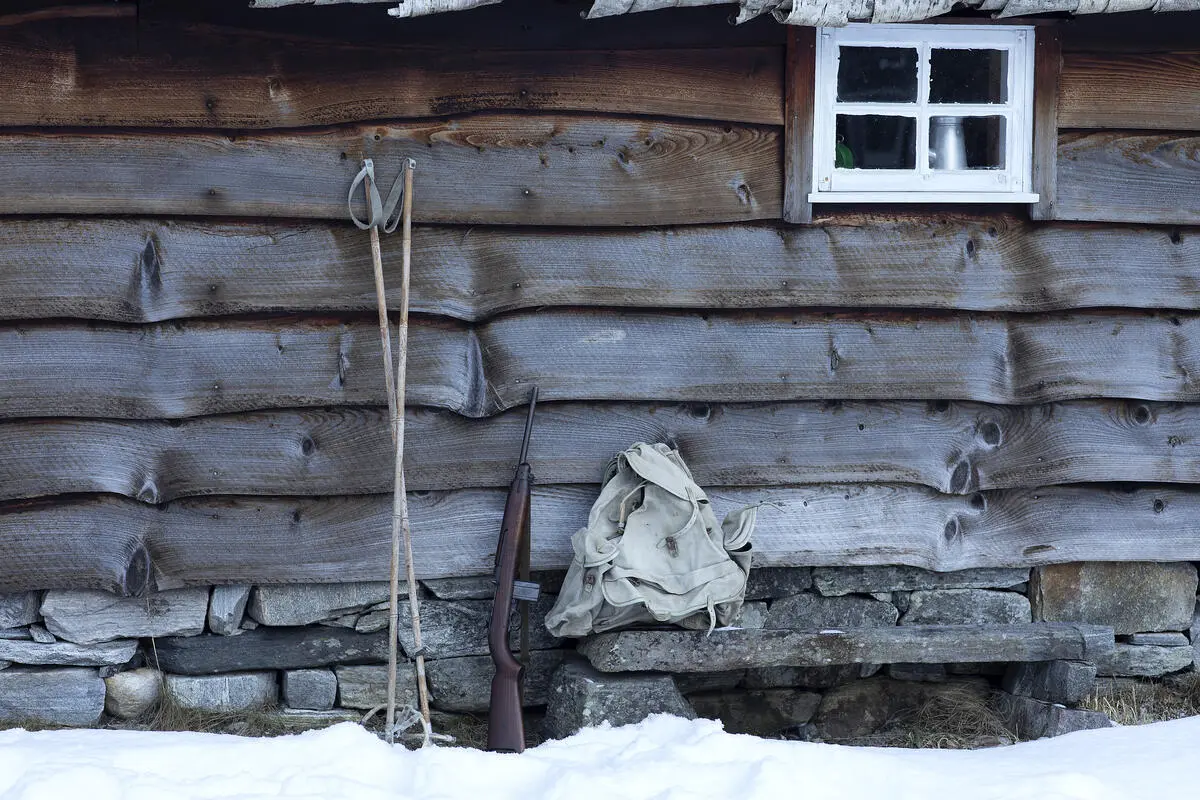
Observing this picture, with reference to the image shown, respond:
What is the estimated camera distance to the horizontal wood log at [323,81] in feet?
10.8

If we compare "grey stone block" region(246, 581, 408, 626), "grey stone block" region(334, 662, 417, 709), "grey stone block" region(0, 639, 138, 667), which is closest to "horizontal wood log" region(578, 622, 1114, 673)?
"grey stone block" region(334, 662, 417, 709)

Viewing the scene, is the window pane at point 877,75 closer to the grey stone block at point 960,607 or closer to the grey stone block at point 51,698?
the grey stone block at point 960,607

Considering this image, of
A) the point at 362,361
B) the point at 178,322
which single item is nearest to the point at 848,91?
the point at 362,361

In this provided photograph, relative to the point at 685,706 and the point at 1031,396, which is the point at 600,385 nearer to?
the point at 685,706

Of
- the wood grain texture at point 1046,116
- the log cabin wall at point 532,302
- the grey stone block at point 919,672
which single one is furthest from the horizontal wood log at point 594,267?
the grey stone block at point 919,672

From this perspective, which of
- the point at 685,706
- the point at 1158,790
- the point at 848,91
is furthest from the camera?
the point at 848,91

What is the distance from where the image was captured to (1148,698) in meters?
3.81

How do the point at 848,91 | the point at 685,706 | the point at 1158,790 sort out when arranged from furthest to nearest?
the point at 848,91, the point at 685,706, the point at 1158,790

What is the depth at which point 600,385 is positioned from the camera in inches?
139

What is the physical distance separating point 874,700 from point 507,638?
4.49 feet

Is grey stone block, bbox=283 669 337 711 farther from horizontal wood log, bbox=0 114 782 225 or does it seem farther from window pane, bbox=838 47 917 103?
window pane, bbox=838 47 917 103

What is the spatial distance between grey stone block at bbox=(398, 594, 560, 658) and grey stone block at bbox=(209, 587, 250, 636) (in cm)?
52

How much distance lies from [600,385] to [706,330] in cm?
39

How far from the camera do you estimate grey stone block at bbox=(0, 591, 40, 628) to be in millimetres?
3455
